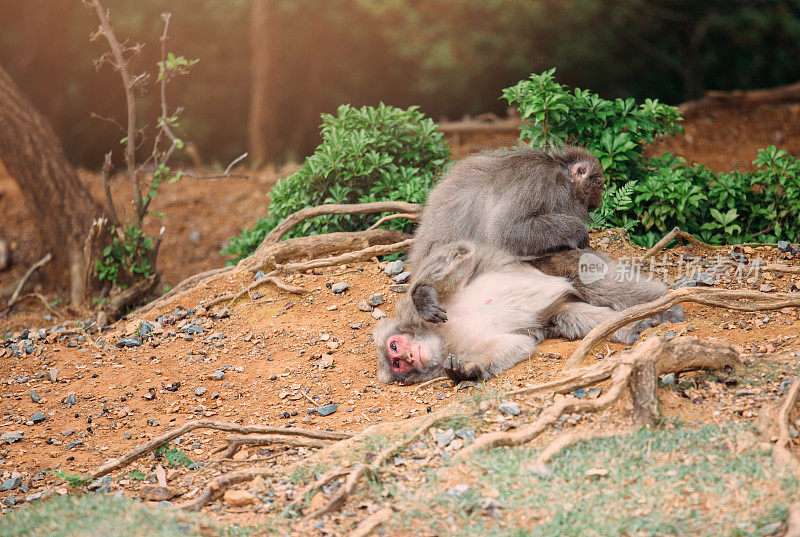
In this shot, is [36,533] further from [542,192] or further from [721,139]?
[721,139]

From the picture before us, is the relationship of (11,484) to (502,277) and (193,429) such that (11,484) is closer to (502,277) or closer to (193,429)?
(193,429)

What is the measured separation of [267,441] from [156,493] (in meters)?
0.58

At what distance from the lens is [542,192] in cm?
508

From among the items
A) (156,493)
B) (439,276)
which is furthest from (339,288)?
(156,493)

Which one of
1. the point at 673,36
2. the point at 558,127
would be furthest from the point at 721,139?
the point at 673,36

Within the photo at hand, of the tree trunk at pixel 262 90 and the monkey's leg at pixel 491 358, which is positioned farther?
the tree trunk at pixel 262 90

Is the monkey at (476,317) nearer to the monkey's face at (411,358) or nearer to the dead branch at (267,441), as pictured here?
the monkey's face at (411,358)

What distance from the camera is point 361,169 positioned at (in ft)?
21.8

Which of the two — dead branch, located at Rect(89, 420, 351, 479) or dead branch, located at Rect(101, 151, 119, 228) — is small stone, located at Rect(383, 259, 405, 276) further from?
dead branch, located at Rect(101, 151, 119, 228)

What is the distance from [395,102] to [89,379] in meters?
11.0

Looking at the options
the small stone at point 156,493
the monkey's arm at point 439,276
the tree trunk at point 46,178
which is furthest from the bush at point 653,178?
the tree trunk at point 46,178

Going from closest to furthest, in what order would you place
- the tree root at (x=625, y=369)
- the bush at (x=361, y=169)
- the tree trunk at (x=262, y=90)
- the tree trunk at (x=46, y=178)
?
the tree root at (x=625, y=369) < the bush at (x=361, y=169) < the tree trunk at (x=46, y=178) < the tree trunk at (x=262, y=90)

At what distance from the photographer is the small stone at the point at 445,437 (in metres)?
3.72

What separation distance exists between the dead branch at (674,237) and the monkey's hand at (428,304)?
6.15ft
